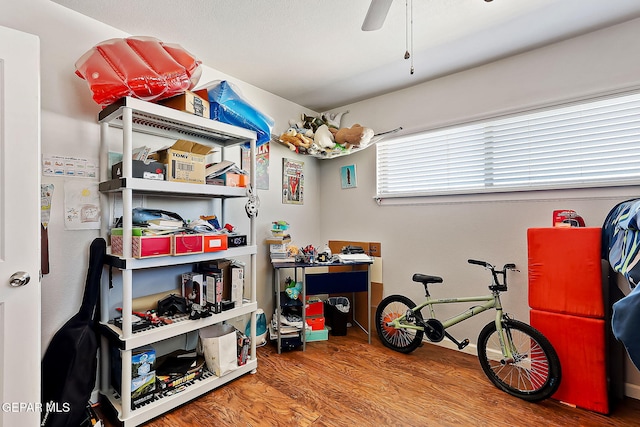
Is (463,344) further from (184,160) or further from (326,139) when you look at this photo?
(184,160)

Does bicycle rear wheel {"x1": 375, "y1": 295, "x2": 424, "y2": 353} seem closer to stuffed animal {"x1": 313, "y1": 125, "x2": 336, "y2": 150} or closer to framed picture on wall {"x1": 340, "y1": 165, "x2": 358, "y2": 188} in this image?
framed picture on wall {"x1": 340, "y1": 165, "x2": 358, "y2": 188}

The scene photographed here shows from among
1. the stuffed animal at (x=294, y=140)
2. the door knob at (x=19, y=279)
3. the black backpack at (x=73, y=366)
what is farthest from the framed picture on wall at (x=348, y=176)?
the door knob at (x=19, y=279)

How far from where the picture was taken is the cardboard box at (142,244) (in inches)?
63.4

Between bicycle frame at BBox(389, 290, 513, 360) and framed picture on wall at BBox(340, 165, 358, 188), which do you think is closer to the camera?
bicycle frame at BBox(389, 290, 513, 360)

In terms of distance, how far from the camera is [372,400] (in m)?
1.88

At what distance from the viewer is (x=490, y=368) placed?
2.10 m

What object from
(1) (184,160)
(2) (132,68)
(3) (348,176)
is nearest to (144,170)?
(1) (184,160)

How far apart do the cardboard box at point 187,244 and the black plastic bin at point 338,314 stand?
1.56m

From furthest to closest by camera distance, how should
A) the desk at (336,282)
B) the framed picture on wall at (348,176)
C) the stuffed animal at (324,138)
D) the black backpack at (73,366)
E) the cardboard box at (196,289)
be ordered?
the framed picture on wall at (348,176) → the stuffed animal at (324,138) → the desk at (336,282) → the cardboard box at (196,289) → the black backpack at (73,366)

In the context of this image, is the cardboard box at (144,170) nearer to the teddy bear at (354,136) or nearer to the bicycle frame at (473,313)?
the teddy bear at (354,136)

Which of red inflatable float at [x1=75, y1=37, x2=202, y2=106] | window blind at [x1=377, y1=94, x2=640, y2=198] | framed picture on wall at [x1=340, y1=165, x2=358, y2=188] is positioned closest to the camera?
red inflatable float at [x1=75, y1=37, x2=202, y2=106]

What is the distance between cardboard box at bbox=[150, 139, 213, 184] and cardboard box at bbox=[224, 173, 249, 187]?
0.20m

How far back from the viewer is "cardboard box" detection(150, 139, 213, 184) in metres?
1.82

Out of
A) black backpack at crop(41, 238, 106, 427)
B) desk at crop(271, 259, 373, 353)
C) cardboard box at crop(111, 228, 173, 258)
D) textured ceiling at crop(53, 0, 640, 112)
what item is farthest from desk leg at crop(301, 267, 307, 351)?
textured ceiling at crop(53, 0, 640, 112)
